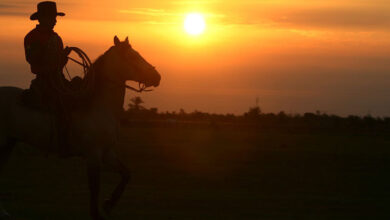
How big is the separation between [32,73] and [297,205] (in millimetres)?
5044

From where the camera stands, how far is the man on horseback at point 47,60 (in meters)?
10.2

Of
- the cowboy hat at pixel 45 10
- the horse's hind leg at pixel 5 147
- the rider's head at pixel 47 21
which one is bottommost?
the horse's hind leg at pixel 5 147

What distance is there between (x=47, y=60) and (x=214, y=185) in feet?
19.7

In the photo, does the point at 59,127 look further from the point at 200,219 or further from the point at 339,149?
the point at 339,149

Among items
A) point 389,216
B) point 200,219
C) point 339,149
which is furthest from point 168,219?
point 339,149

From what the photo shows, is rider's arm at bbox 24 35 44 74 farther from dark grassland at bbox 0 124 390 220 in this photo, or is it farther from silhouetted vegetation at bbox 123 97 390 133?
silhouetted vegetation at bbox 123 97 390 133

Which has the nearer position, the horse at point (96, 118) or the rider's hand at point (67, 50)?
the horse at point (96, 118)

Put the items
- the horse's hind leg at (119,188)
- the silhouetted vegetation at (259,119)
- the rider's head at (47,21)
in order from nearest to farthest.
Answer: the rider's head at (47,21) → the horse's hind leg at (119,188) → the silhouetted vegetation at (259,119)

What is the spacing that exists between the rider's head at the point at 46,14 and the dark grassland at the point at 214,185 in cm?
277

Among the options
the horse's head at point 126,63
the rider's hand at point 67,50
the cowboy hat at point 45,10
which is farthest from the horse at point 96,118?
the cowboy hat at point 45,10

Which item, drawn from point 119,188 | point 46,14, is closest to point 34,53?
point 46,14

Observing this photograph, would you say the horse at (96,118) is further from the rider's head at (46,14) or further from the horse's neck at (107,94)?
the rider's head at (46,14)

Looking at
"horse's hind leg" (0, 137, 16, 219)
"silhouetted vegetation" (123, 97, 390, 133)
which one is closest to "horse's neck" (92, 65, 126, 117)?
"horse's hind leg" (0, 137, 16, 219)

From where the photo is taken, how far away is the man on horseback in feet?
33.5
